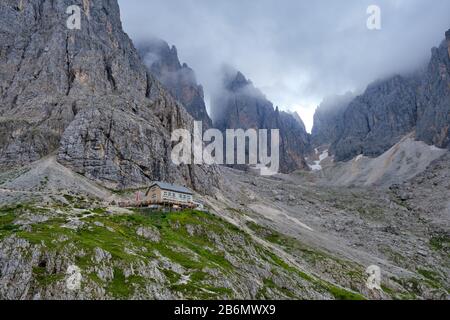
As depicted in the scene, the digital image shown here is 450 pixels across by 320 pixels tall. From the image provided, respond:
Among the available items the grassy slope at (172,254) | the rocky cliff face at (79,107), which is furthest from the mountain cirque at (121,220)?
the rocky cliff face at (79,107)

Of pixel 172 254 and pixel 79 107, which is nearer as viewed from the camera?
pixel 172 254

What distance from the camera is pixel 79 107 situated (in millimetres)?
155875

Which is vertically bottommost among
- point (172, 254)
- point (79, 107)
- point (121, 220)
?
point (172, 254)

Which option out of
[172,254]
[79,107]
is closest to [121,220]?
Result: [172,254]

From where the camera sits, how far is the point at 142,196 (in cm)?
12656

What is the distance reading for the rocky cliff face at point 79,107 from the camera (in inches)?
5418

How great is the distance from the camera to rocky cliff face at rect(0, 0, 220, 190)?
138 m

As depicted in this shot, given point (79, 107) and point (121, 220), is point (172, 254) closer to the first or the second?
point (121, 220)

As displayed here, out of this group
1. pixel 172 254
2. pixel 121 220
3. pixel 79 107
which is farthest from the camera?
pixel 79 107
